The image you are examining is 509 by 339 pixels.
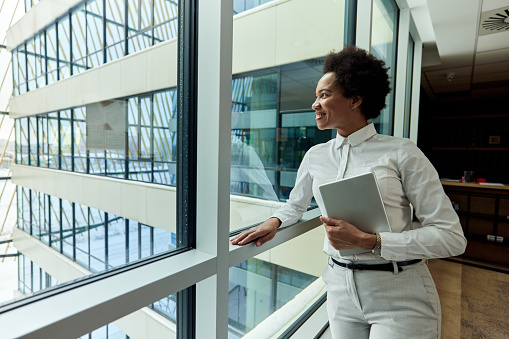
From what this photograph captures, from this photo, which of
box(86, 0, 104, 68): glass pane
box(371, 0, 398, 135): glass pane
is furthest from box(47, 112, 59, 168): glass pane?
box(371, 0, 398, 135): glass pane

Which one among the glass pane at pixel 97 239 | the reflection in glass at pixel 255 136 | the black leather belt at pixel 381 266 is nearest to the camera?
the glass pane at pixel 97 239

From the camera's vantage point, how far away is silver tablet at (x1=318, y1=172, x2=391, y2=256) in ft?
3.27

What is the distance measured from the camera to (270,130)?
199 cm

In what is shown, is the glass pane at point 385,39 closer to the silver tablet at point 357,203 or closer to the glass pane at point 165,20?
the silver tablet at point 357,203

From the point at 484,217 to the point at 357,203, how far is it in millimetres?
4083

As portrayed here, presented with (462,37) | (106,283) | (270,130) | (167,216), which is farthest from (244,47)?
(462,37)

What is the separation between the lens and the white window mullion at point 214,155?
3.37ft

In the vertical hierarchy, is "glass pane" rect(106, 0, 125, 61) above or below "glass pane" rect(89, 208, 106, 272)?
above

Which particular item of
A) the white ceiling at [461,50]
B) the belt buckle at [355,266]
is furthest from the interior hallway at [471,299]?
the white ceiling at [461,50]

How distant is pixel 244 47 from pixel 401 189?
1119 millimetres

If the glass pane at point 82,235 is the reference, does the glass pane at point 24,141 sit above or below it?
above

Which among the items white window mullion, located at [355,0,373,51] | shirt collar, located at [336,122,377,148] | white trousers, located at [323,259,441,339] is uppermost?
white window mullion, located at [355,0,373,51]

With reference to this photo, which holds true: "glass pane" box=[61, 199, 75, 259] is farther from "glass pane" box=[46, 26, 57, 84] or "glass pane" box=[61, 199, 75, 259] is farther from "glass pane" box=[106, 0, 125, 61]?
"glass pane" box=[106, 0, 125, 61]

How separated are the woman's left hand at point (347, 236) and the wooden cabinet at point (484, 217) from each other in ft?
13.1
